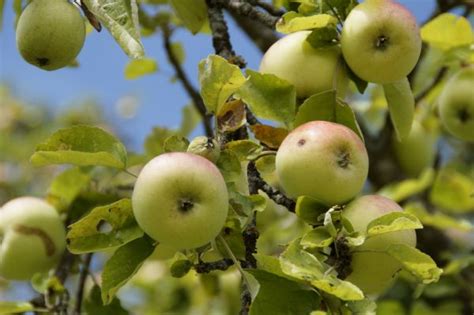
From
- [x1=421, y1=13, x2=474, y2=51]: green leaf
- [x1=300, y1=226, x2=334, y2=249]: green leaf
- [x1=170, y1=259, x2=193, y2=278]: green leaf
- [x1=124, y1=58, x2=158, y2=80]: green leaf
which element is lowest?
[x1=124, y1=58, x2=158, y2=80]: green leaf

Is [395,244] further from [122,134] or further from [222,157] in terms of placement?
[122,134]

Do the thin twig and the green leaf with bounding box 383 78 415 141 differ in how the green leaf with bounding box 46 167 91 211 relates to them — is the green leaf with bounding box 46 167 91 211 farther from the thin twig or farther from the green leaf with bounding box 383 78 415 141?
the green leaf with bounding box 383 78 415 141

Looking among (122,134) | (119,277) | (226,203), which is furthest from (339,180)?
(122,134)

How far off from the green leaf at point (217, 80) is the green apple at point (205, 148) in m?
0.07

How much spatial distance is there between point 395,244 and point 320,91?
0.86 ft

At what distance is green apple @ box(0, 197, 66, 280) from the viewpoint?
1.40 m

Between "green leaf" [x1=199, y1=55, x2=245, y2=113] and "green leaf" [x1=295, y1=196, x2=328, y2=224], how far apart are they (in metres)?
0.16

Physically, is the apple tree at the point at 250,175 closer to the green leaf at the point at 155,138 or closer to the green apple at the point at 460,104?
the green apple at the point at 460,104

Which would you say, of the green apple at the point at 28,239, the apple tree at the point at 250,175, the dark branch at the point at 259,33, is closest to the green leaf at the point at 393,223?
the apple tree at the point at 250,175

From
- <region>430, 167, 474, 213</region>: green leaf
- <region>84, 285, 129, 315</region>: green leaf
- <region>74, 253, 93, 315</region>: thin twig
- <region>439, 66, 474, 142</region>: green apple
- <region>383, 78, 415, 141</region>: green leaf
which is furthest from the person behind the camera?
<region>430, 167, 474, 213</region>: green leaf

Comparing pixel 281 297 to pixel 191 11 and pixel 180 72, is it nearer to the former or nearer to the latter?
pixel 191 11

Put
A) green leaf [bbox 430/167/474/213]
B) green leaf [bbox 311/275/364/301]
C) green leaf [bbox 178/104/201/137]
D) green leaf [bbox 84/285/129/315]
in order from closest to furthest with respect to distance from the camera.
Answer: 1. green leaf [bbox 311/275/364/301]
2. green leaf [bbox 84/285/129/315]
3. green leaf [bbox 178/104/201/137]
4. green leaf [bbox 430/167/474/213]

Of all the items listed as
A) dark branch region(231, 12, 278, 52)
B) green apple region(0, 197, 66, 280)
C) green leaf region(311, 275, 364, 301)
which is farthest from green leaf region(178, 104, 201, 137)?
green leaf region(311, 275, 364, 301)

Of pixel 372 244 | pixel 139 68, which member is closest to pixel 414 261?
pixel 372 244
